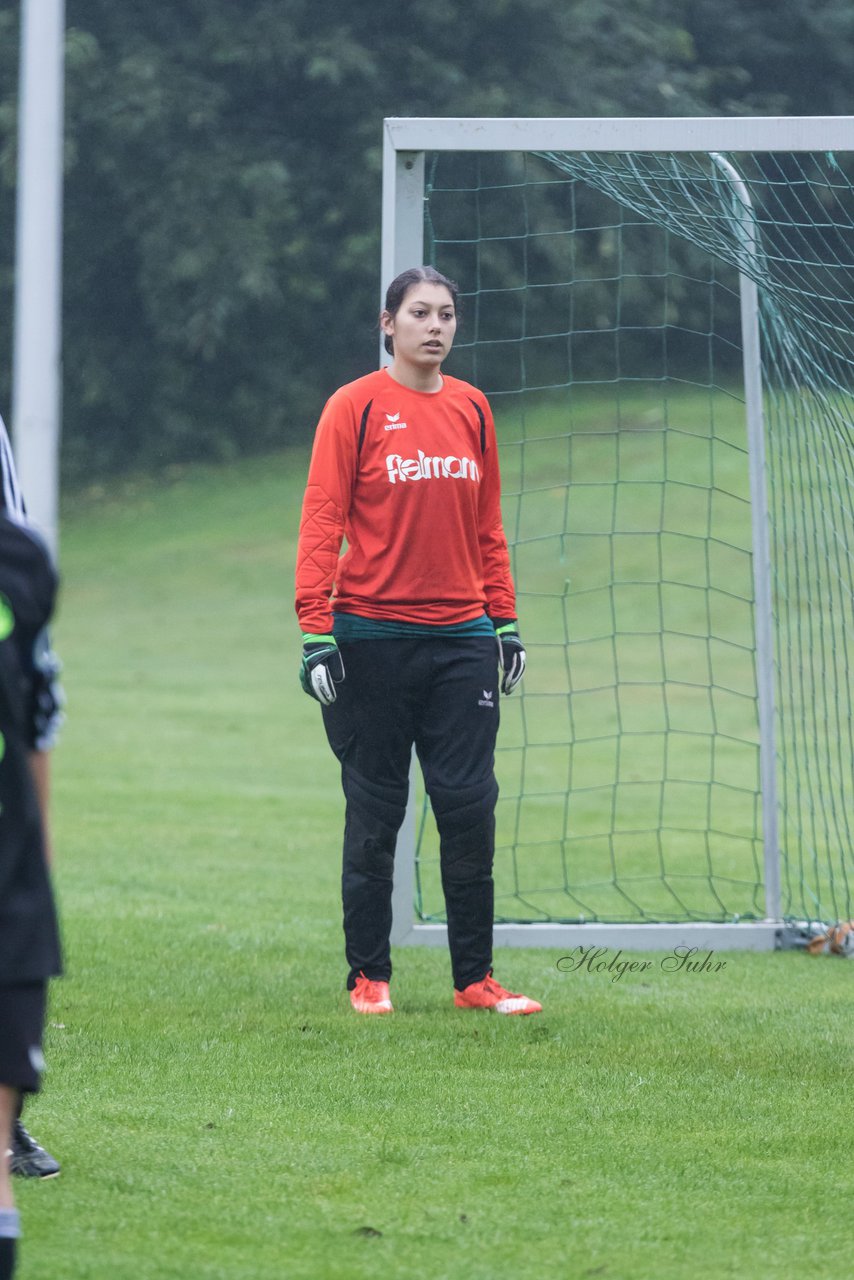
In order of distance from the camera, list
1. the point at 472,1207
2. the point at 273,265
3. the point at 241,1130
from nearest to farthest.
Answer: the point at 472,1207
the point at 241,1130
the point at 273,265

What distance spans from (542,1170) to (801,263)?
10.3ft

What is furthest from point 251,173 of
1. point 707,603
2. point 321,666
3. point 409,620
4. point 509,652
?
point 321,666

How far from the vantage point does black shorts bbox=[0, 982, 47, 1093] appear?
267 cm

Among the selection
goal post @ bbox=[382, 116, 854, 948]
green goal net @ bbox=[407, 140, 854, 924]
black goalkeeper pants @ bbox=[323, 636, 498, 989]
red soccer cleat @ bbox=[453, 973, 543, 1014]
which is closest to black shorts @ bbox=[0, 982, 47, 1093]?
black goalkeeper pants @ bbox=[323, 636, 498, 989]

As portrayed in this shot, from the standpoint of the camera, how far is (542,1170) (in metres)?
3.86

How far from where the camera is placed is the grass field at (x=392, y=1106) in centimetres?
339

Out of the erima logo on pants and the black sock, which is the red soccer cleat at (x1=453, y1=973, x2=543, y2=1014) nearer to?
the erima logo on pants

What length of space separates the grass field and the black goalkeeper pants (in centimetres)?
26

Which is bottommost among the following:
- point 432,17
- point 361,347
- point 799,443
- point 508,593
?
point 508,593

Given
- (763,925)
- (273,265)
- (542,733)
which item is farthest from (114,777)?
(273,265)

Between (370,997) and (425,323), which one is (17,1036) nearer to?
(370,997)

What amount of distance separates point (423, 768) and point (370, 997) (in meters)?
0.67

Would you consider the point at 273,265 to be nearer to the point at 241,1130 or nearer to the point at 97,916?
the point at 97,916

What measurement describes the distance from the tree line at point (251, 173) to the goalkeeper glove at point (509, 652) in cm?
2884
